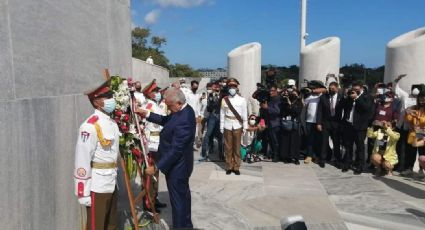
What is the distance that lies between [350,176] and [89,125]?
18.5 feet

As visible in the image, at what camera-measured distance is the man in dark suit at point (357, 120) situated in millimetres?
7758

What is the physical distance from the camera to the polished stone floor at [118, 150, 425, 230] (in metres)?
5.32

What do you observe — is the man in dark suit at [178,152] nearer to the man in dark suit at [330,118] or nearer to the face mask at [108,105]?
the face mask at [108,105]

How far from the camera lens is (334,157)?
29.7ft

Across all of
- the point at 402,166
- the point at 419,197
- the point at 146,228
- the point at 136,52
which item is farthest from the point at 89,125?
the point at 136,52

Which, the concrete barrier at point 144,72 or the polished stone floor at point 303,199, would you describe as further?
the concrete barrier at point 144,72

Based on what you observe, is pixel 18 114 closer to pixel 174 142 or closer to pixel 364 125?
pixel 174 142

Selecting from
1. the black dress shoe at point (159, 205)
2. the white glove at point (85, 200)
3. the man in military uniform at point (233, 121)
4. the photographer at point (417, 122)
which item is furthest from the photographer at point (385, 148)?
the white glove at point (85, 200)

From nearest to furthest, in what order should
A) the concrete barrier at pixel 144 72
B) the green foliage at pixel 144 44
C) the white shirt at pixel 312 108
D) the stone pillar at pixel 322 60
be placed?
the white shirt at pixel 312 108 < the stone pillar at pixel 322 60 < the concrete barrier at pixel 144 72 < the green foliage at pixel 144 44

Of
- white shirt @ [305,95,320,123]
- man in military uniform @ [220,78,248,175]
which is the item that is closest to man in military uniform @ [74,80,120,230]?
man in military uniform @ [220,78,248,175]

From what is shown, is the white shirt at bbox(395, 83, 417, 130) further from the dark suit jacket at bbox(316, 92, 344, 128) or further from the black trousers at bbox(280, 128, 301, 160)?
the black trousers at bbox(280, 128, 301, 160)

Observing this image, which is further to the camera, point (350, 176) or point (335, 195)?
point (350, 176)

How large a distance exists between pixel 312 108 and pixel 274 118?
822 mm

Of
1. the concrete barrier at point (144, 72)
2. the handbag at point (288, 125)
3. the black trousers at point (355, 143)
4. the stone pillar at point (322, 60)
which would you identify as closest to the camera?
the black trousers at point (355, 143)
